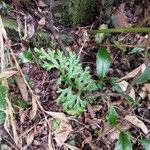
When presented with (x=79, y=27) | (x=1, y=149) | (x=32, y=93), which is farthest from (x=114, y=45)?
(x=1, y=149)

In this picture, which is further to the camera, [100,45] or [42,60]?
[100,45]

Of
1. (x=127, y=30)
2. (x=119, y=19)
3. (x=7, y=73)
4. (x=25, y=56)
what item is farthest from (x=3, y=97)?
(x=119, y=19)

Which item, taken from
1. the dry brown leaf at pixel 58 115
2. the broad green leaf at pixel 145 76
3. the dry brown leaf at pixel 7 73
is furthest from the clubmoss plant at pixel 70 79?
the broad green leaf at pixel 145 76

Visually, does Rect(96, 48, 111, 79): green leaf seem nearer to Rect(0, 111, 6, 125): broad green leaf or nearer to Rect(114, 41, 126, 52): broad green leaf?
Rect(114, 41, 126, 52): broad green leaf

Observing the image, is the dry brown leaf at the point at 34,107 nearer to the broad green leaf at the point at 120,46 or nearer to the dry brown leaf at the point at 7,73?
the dry brown leaf at the point at 7,73

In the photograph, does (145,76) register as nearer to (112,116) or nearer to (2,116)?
(112,116)

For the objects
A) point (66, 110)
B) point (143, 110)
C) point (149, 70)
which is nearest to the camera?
point (149, 70)

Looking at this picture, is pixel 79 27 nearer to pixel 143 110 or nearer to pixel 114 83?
pixel 114 83
